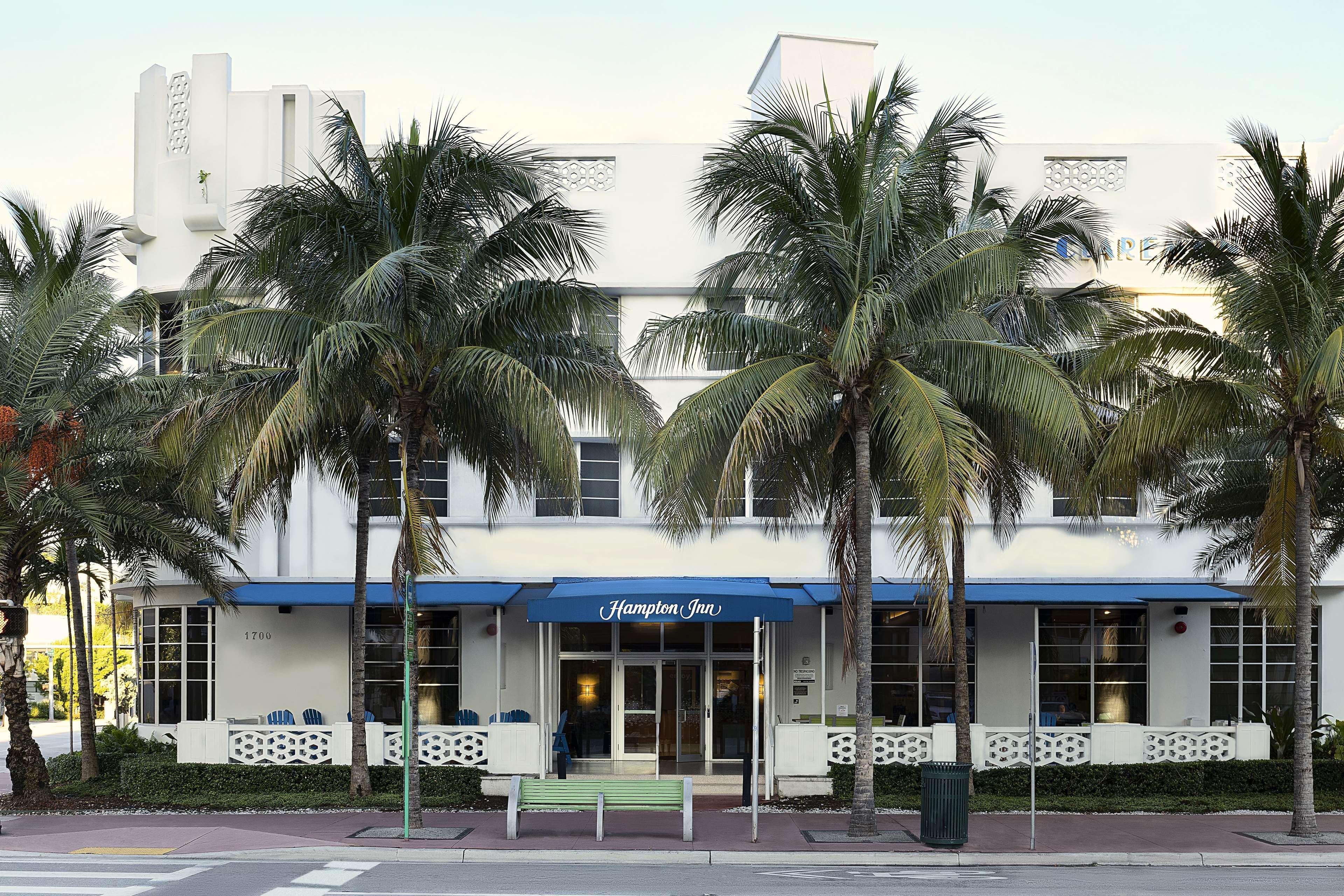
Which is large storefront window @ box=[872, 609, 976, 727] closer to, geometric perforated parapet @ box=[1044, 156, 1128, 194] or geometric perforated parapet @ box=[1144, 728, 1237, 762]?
geometric perforated parapet @ box=[1144, 728, 1237, 762]

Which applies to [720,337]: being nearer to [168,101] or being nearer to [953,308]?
[953,308]

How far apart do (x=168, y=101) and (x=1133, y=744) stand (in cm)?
2124

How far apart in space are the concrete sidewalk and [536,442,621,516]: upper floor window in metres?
7.41

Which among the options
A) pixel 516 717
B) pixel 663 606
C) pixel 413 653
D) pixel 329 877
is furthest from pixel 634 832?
pixel 516 717

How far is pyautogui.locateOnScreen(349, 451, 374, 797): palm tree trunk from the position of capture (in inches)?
703

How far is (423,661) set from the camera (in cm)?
2383

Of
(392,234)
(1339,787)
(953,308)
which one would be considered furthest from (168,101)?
(1339,787)

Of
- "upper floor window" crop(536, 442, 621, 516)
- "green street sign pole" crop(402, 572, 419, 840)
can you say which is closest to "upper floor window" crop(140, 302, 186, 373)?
"upper floor window" crop(536, 442, 621, 516)

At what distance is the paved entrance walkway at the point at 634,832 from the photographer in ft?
48.2

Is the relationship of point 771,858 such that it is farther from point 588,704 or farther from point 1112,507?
point 1112,507

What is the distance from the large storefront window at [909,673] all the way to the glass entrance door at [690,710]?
10.6 feet

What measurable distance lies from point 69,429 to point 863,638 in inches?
450

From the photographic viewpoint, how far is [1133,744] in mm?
19625

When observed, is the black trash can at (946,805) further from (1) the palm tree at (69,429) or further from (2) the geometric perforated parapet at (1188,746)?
(1) the palm tree at (69,429)
